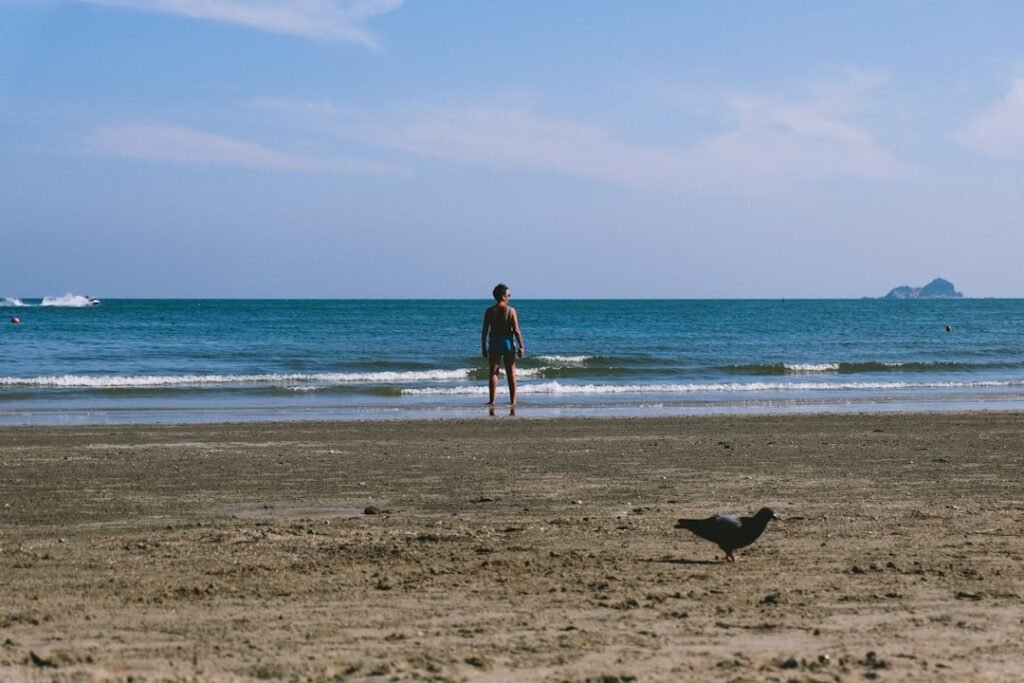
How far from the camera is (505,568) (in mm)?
6133

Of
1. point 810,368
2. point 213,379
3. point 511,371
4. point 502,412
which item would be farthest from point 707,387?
point 213,379

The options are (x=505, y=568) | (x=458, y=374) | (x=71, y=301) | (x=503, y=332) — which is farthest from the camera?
(x=71, y=301)

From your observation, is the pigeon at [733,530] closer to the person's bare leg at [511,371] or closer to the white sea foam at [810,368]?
the person's bare leg at [511,371]

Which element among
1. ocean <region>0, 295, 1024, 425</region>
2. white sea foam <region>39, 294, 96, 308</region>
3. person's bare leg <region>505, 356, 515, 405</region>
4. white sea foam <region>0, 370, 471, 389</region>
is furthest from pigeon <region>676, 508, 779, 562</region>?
white sea foam <region>39, 294, 96, 308</region>

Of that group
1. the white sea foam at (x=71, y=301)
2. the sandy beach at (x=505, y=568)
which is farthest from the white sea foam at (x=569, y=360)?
the white sea foam at (x=71, y=301)

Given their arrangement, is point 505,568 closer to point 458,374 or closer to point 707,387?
point 707,387

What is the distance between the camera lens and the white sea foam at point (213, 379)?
26188mm

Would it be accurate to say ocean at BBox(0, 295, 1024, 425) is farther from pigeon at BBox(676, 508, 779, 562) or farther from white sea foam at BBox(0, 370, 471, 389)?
pigeon at BBox(676, 508, 779, 562)

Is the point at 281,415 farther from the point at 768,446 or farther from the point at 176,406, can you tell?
the point at 768,446

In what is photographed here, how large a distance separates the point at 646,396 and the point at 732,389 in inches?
120

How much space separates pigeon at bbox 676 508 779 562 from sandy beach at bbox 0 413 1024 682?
116 mm

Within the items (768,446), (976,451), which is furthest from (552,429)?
(976,451)

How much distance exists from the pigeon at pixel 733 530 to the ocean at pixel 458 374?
36.9 ft

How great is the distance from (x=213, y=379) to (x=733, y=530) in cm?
2278
